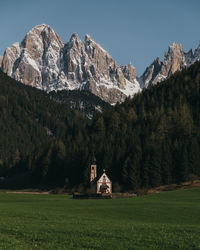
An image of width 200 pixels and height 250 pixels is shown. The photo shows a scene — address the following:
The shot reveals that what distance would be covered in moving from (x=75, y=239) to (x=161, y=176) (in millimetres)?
79577

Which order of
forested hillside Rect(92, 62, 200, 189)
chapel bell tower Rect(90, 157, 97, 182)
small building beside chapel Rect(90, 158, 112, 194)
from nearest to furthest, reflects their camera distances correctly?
forested hillside Rect(92, 62, 200, 189)
small building beside chapel Rect(90, 158, 112, 194)
chapel bell tower Rect(90, 157, 97, 182)

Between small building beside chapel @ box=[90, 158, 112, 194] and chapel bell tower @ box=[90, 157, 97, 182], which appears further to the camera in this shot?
chapel bell tower @ box=[90, 157, 97, 182]

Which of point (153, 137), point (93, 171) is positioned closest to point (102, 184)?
point (93, 171)

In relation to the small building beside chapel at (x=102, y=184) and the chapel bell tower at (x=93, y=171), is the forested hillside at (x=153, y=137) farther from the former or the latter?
the small building beside chapel at (x=102, y=184)

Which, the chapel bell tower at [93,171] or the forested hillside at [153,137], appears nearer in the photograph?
the forested hillside at [153,137]

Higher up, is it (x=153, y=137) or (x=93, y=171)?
(x=153, y=137)

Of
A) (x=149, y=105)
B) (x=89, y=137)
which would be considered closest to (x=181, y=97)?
(x=149, y=105)

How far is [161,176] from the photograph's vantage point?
98.8 m

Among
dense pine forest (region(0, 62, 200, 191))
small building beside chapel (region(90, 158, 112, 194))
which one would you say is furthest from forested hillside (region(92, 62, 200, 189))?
small building beside chapel (region(90, 158, 112, 194))

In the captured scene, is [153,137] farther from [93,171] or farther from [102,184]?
[102,184]

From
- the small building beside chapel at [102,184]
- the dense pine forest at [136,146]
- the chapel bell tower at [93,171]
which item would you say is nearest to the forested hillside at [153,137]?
the dense pine forest at [136,146]

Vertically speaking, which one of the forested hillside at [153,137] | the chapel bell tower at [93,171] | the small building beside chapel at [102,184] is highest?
the forested hillside at [153,137]

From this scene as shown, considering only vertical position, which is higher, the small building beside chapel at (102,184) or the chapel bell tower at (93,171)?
the chapel bell tower at (93,171)

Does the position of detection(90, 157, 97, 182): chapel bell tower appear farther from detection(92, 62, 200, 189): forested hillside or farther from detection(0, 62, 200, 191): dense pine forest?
detection(92, 62, 200, 189): forested hillside
